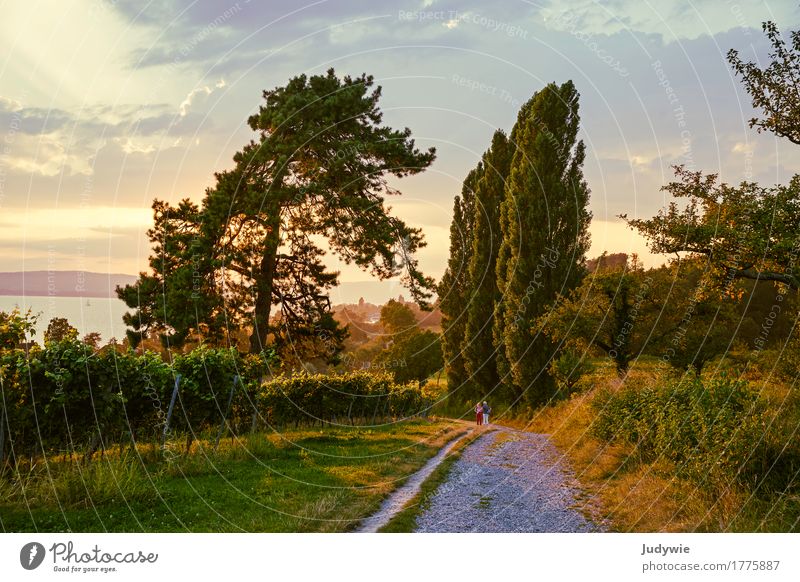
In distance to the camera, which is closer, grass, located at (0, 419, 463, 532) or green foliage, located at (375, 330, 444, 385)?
grass, located at (0, 419, 463, 532)

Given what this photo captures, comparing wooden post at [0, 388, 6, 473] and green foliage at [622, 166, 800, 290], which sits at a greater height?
green foliage at [622, 166, 800, 290]

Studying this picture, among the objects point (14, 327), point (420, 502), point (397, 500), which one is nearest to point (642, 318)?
point (420, 502)

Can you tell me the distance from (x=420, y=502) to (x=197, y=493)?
466 cm

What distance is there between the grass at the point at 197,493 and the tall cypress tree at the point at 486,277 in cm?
2605

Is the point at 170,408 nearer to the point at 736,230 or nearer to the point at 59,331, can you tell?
the point at 59,331

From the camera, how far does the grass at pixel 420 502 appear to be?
9.76 metres

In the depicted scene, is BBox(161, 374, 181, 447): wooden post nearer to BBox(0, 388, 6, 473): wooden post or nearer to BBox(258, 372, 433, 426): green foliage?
BBox(0, 388, 6, 473): wooden post

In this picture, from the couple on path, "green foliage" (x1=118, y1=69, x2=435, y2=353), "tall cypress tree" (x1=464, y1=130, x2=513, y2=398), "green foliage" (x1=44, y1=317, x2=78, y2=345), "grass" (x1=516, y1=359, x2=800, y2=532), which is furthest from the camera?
"tall cypress tree" (x1=464, y1=130, x2=513, y2=398)

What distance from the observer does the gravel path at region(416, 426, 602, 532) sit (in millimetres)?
10180

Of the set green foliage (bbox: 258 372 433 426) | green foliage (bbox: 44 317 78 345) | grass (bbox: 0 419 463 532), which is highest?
green foliage (bbox: 44 317 78 345)

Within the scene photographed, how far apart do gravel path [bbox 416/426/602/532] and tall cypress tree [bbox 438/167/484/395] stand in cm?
2650

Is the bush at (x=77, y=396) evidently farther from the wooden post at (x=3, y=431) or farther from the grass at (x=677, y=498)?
the grass at (x=677, y=498)

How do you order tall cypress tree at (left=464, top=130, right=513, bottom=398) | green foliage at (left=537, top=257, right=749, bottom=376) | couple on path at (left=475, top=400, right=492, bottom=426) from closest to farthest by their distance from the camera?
green foliage at (left=537, top=257, right=749, bottom=376), couple on path at (left=475, top=400, right=492, bottom=426), tall cypress tree at (left=464, top=130, right=513, bottom=398)

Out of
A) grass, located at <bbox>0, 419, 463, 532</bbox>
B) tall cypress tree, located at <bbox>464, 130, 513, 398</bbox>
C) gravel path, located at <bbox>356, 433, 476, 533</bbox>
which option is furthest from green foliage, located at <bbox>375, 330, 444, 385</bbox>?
grass, located at <bbox>0, 419, 463, 532</bbox>
